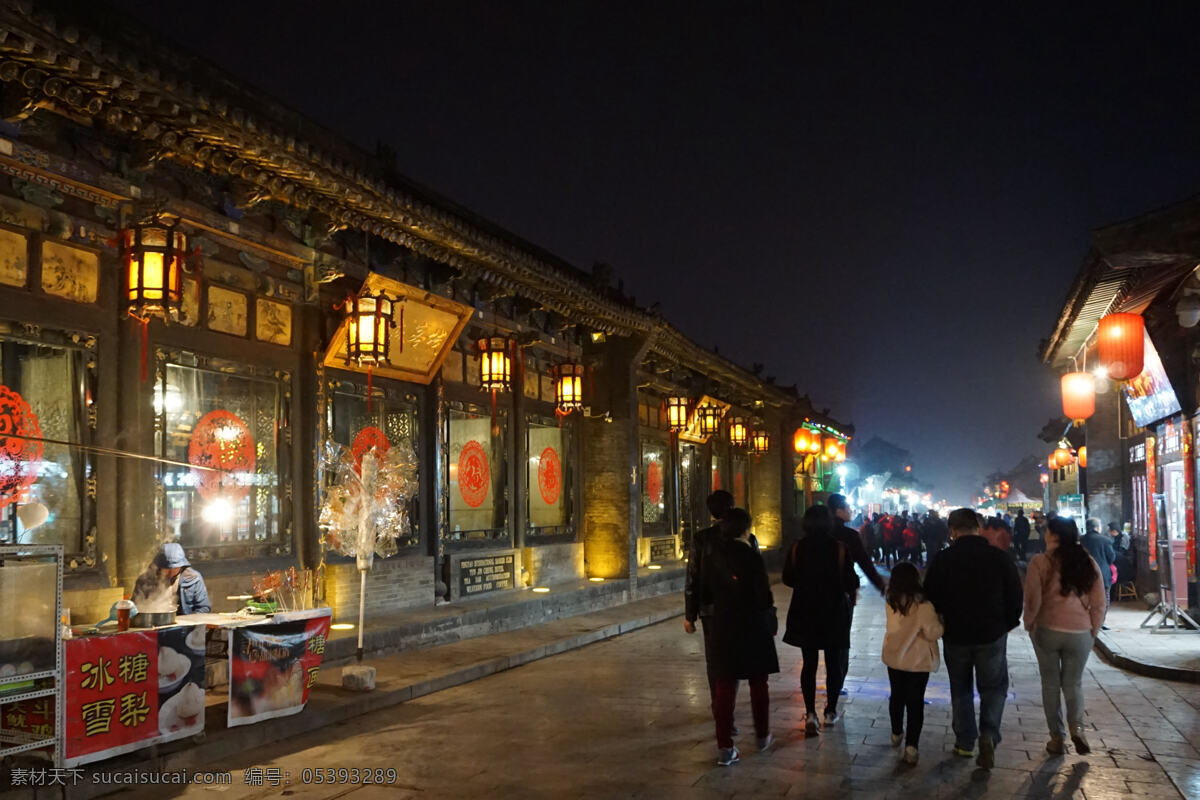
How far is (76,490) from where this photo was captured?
27.0 feet

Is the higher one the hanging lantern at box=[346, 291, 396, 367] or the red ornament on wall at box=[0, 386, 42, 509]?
the hanging lantern at box=[346, 291, 396, 367]

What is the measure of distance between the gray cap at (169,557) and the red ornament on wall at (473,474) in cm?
586

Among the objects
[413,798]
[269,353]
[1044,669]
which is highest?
[269,353]

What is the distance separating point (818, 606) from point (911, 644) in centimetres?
99

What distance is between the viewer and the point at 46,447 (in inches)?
316

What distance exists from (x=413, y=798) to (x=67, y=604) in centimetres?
401

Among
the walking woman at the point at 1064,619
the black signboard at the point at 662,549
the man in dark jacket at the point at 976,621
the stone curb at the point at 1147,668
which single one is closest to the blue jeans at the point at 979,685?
the man in dark jacket at the point at 976,621

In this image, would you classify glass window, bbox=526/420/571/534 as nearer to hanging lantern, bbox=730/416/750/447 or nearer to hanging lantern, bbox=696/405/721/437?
hanging lantern, bbox=696/405/721/437

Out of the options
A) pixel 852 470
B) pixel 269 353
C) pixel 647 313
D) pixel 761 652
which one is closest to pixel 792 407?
pixel 647 313

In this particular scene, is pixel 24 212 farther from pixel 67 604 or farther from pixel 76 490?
pixel 67 604

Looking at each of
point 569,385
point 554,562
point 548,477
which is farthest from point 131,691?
point 548,477

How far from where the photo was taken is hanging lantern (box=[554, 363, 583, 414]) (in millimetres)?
15578

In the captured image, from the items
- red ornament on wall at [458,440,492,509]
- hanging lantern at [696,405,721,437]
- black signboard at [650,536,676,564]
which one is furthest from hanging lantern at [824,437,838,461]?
red ornament on wall at [458,440,492,509]

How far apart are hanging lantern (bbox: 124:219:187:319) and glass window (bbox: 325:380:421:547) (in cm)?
307
